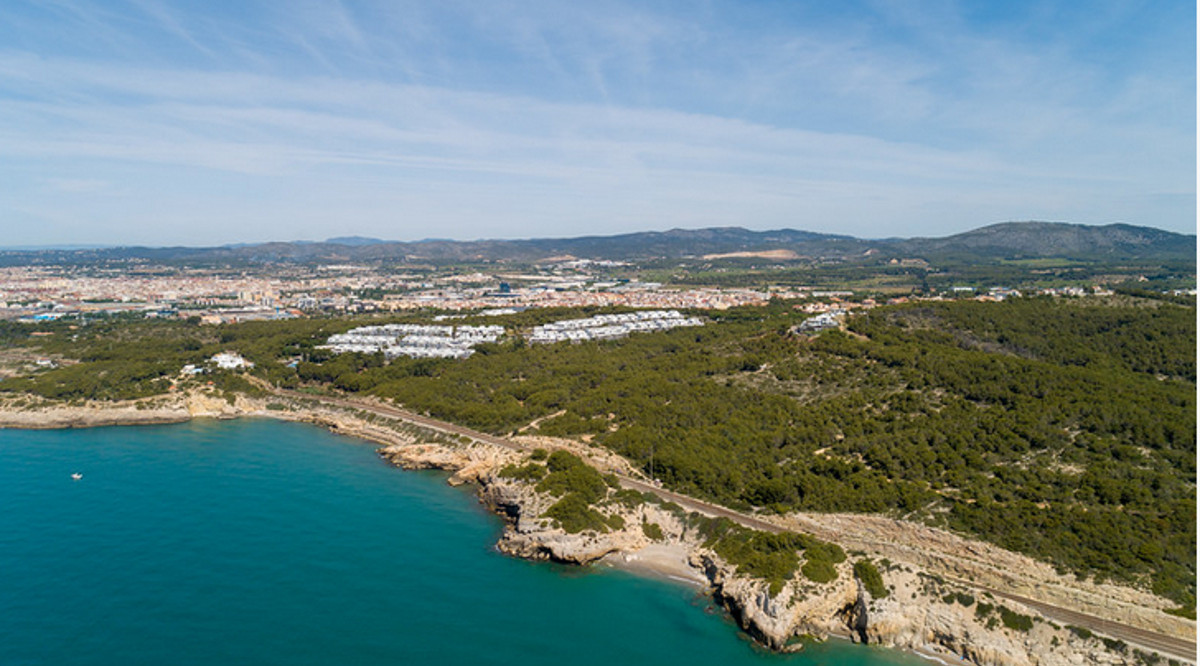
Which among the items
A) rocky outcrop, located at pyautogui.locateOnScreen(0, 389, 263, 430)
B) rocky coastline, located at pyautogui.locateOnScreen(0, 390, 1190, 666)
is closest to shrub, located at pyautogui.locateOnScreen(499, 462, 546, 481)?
rocky coastline, located at pyautogui.locateOnScreen(0, 390, 1190, 666)

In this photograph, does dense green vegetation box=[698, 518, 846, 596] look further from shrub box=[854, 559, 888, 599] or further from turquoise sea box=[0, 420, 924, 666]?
turquoise sea box=[0, 420, 924, 666]

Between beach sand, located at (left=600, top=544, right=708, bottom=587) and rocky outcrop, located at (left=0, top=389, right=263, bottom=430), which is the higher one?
rocky outcrop, located at (left=0, top=389, right=263, bottom=430)

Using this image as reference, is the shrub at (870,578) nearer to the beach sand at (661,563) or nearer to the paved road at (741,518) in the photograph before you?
the paved road at (741,518)

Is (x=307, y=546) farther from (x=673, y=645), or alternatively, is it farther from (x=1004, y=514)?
(x=1004, y=514)

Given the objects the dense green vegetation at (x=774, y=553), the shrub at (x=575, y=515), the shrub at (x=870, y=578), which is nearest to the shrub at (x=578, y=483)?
the shrub at (x=575, y=515)

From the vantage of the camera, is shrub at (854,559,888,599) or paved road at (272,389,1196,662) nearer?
paved road at (272,389,1196,662)

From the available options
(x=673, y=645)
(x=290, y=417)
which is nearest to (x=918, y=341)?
(x=673, y=645)
